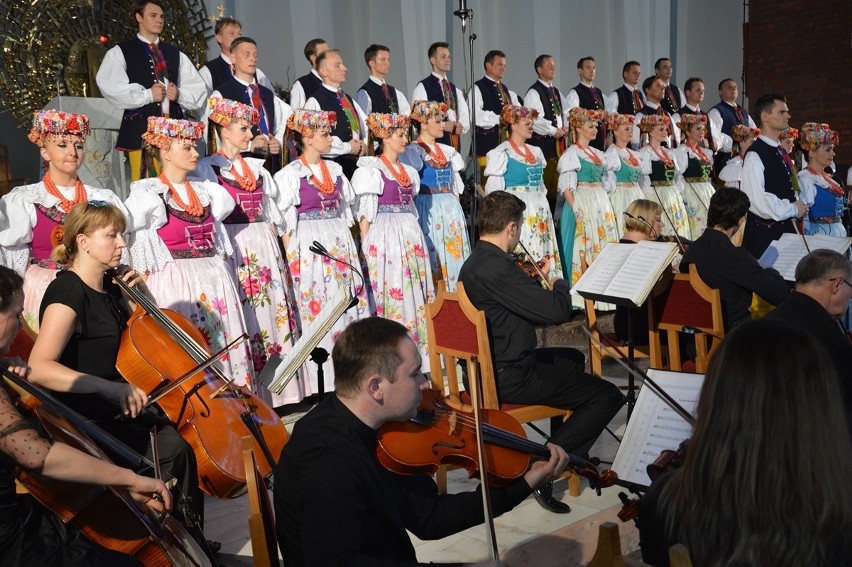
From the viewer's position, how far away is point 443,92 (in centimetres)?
759

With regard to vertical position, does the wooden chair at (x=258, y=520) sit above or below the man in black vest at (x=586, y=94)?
below

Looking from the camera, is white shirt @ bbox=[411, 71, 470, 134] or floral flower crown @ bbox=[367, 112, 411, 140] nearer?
floral flower crown @ bbox=[367, 112, 411, 140]

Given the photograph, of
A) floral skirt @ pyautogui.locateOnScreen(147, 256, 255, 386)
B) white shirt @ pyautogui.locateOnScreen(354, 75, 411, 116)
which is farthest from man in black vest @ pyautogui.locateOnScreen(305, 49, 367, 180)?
floral skirt @ pyautogui.locateOnScreen(147, 256, 255, 386)

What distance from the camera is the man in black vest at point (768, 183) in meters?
6.18

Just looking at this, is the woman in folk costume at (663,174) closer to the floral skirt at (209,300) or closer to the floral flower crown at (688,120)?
the floral flower crown at (688,120)

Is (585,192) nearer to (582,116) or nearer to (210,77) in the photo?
(582,116)

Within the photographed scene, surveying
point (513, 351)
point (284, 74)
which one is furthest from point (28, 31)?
point (513, 351)

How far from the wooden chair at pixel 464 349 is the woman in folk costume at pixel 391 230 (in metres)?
1.91

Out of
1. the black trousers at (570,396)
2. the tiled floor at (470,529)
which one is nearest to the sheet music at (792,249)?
the tiled floor at (470,529)

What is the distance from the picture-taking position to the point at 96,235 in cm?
319

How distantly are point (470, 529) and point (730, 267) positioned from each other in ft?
6.24

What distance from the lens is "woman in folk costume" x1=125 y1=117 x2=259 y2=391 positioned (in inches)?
172

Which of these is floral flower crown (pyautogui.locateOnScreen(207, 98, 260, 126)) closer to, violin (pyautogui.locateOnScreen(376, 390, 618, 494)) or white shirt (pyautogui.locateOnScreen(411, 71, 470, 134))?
white shirt (pyautogui.locateOnScreen(411, 71, 470, 134))

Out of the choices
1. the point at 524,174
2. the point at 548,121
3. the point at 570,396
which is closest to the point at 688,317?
the point at 570,396
